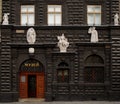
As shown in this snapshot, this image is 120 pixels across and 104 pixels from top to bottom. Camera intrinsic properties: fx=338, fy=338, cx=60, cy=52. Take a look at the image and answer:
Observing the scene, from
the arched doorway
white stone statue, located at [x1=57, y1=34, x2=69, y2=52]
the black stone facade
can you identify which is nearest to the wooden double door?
the arched doorway

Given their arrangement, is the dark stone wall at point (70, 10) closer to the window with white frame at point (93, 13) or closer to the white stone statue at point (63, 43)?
the window with white frame at point (93, 13)

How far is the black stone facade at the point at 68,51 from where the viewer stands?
92.5 feet

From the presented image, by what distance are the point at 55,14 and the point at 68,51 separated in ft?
11.2

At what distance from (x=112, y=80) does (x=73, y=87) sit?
3.31 m

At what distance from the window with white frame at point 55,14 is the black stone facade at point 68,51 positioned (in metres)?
0.37

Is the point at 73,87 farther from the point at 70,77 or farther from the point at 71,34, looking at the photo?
the point at 71,34

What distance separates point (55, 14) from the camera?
2902cm

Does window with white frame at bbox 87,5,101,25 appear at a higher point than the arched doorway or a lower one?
higher

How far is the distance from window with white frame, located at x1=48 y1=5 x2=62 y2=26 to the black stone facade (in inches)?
14.6

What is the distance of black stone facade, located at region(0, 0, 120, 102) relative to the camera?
2820 centimetres

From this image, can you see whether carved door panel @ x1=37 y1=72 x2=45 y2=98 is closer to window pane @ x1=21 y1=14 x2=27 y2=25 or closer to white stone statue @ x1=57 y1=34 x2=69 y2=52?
white stone statue @ x1=57 y1=34 x2=69 y2=52

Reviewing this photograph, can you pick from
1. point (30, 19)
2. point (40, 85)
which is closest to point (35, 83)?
point (40, 85)

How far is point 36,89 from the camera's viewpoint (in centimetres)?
2900

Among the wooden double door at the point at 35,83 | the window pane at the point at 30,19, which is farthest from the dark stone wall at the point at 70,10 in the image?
the wooden double door at the point at 35,83
